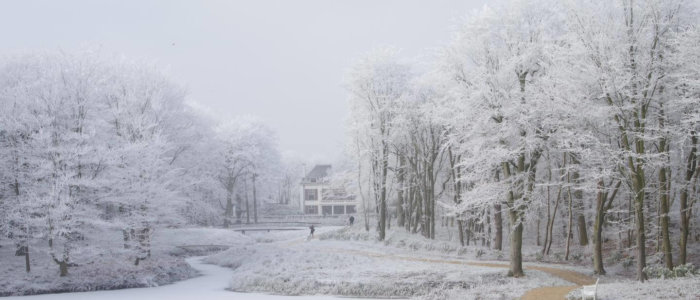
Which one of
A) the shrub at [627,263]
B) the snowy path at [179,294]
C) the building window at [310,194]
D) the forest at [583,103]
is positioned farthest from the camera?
the building window at [310,194]

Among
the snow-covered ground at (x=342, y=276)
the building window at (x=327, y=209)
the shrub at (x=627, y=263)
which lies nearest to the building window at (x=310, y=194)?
the building window at (x=327, y=209)

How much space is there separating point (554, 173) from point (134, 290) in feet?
77.5

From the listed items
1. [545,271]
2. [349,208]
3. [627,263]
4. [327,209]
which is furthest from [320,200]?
[545,271]

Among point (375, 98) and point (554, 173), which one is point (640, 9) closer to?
point (554, 173)

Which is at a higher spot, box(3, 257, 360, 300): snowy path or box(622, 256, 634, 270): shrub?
box(622, 256, 634, 270): shrub

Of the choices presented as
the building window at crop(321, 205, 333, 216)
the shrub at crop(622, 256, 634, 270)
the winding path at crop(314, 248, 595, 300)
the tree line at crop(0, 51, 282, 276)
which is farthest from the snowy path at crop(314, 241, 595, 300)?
the building window at crop(321, 205, 333, 216)

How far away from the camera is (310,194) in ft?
329

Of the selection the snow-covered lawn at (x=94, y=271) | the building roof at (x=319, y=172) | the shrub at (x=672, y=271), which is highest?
the building roof at (x=319, y=172)

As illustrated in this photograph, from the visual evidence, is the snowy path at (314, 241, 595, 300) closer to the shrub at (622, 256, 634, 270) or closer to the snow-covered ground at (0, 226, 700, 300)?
the snow-covered ground at (0, 226, 700, 300)

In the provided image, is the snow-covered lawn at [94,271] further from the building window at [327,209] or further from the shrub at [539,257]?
the building window at [327,209]

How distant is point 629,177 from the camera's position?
17953 millimetres

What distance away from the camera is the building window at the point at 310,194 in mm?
100062

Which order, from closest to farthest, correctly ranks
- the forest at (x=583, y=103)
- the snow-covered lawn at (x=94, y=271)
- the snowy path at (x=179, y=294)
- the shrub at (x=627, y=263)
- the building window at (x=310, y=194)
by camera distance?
the forest at (x=583, y=103), the snowy path at (x=179, y=294), the shrub at (x=627, y=263), the snow-covered lawn at (x=94, y=271), the building window at (x=310, y=194)

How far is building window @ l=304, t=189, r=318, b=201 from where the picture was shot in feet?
328
